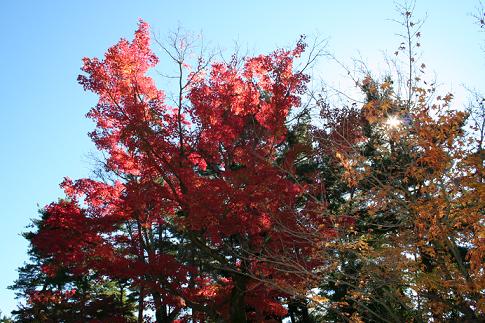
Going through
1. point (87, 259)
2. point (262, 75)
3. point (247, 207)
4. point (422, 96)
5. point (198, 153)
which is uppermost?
point (262, 75)

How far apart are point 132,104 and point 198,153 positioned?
2750 mm

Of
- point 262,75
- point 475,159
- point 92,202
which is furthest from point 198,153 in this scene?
point 475,159

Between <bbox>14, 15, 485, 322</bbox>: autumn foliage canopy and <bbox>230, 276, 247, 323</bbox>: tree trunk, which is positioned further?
<bbox>230, 276, 247, 323</bbox>: tree trunk

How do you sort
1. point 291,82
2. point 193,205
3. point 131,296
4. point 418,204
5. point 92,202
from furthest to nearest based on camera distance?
point 131,296 → point 92,202 → point 291,82 → point 193,205 → point 418,204

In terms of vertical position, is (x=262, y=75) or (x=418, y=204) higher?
(x=262, y=75)

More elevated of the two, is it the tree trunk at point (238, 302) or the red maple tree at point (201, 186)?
the red maple tree at point (201, 186)

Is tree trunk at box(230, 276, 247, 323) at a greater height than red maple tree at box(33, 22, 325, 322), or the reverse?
red maple tree at box(33, 22, 325, 322)

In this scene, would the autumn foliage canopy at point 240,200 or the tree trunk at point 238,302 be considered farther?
the tree trunk at point 238,302

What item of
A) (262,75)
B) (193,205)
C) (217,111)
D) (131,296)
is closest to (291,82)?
(262,75)

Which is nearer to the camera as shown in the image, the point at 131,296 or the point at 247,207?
the point at 247,207

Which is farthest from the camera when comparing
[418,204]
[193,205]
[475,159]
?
[193,205]

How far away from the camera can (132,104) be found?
1327cm

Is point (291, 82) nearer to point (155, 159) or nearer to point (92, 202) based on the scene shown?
point (155, 159)

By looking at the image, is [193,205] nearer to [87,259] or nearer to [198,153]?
[198,153]
